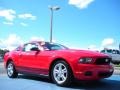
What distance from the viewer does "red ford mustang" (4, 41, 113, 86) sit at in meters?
7.36

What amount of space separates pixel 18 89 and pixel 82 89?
5.21ft

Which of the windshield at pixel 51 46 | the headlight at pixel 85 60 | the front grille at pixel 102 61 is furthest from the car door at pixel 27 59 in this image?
the front grille at pixel 102 61

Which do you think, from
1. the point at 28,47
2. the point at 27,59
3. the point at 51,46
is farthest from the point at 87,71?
the point at 28,47

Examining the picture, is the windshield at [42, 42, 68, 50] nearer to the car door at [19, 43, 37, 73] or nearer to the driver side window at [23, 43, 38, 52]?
the car door at [19, 43, 37, 73]

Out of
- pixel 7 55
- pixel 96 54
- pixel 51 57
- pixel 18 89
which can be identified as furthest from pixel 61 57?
pixel 7 55

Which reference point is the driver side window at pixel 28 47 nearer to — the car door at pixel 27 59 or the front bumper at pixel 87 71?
the car door at pixel 27 59

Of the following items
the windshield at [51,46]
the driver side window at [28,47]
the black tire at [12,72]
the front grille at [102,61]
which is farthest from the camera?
the black tire at [12,72]

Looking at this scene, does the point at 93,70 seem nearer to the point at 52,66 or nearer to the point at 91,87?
the point at 91,87

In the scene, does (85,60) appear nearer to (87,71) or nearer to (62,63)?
(87,71)

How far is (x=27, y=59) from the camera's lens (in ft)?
29.6

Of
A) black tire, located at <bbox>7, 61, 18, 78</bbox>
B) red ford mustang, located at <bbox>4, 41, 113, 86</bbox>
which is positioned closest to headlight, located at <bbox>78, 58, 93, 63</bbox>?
red ford mustang, located at <bbox>4, 41, 113, 86</bbox>

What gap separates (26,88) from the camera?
7.18 m

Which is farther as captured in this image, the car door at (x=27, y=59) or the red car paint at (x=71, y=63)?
the car door at (x=27, y=59)

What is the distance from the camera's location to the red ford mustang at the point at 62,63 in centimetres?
736
